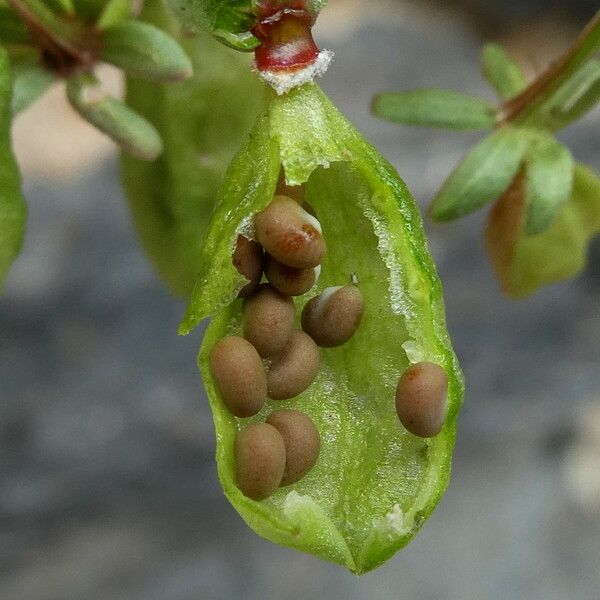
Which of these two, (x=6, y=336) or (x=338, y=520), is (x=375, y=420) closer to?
(x=338, y=520)

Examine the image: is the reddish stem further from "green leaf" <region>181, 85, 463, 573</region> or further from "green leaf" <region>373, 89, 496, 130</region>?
"green leaf" <region>373, 89, 496, 130</region>

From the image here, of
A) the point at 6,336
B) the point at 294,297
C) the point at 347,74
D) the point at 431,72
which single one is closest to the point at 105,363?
the point at 6,336

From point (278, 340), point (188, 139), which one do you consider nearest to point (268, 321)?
point (278, 340)

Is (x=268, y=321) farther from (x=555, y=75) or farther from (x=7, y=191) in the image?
(x=555, y=75)

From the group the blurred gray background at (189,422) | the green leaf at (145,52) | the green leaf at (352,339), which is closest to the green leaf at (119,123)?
the green leaf at (145,52)

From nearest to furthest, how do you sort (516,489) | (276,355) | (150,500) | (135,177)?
(276,355), (135,177), (150,500), (516,489)

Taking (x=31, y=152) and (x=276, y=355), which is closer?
(x=276, y=355)

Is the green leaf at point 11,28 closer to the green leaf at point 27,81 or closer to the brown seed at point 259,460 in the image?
the green leaf at point 27,81
